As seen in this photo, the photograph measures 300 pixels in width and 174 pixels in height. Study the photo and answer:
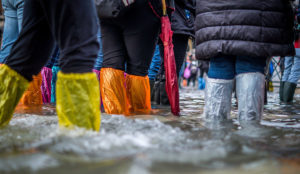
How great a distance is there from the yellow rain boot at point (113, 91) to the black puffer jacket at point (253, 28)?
2.30 feet

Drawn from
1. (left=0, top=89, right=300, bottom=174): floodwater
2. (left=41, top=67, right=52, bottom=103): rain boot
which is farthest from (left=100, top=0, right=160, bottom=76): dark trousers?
(left=41, top=67, right=52, bottom=103): rain boot

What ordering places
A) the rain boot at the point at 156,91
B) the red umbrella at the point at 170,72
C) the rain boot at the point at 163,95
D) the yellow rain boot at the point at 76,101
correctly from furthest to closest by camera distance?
1. the rain boot at the point at 156,91
2. the rain boot at the point at 163,95
3. the red umbrella at the point at 170,72
4. the yellow rain boot at the point at 76,101

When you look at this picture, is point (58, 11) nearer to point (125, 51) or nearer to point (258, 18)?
point (125, 51)

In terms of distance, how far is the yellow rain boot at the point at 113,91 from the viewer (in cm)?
201

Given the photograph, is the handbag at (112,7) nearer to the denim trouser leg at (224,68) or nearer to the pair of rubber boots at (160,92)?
the denim trouser leg at (224,68)

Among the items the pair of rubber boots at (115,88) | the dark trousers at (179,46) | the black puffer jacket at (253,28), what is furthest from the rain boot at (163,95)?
the black puffer jacket at (253,28)

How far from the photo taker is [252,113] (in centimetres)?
178

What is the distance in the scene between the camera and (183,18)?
A: 3.08m

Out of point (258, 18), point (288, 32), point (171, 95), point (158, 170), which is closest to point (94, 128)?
point (158, 170)

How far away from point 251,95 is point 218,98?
0.23 m

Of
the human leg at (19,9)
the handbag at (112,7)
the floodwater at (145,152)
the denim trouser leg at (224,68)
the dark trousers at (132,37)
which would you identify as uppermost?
the human leg at (19,9)

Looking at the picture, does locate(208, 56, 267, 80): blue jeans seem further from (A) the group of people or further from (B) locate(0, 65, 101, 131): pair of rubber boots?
(B) locate(0, 65, 101, 131): pair of rubber boots

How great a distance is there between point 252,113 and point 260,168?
37.5 inches

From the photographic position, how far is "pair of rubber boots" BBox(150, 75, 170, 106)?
10.8ft
